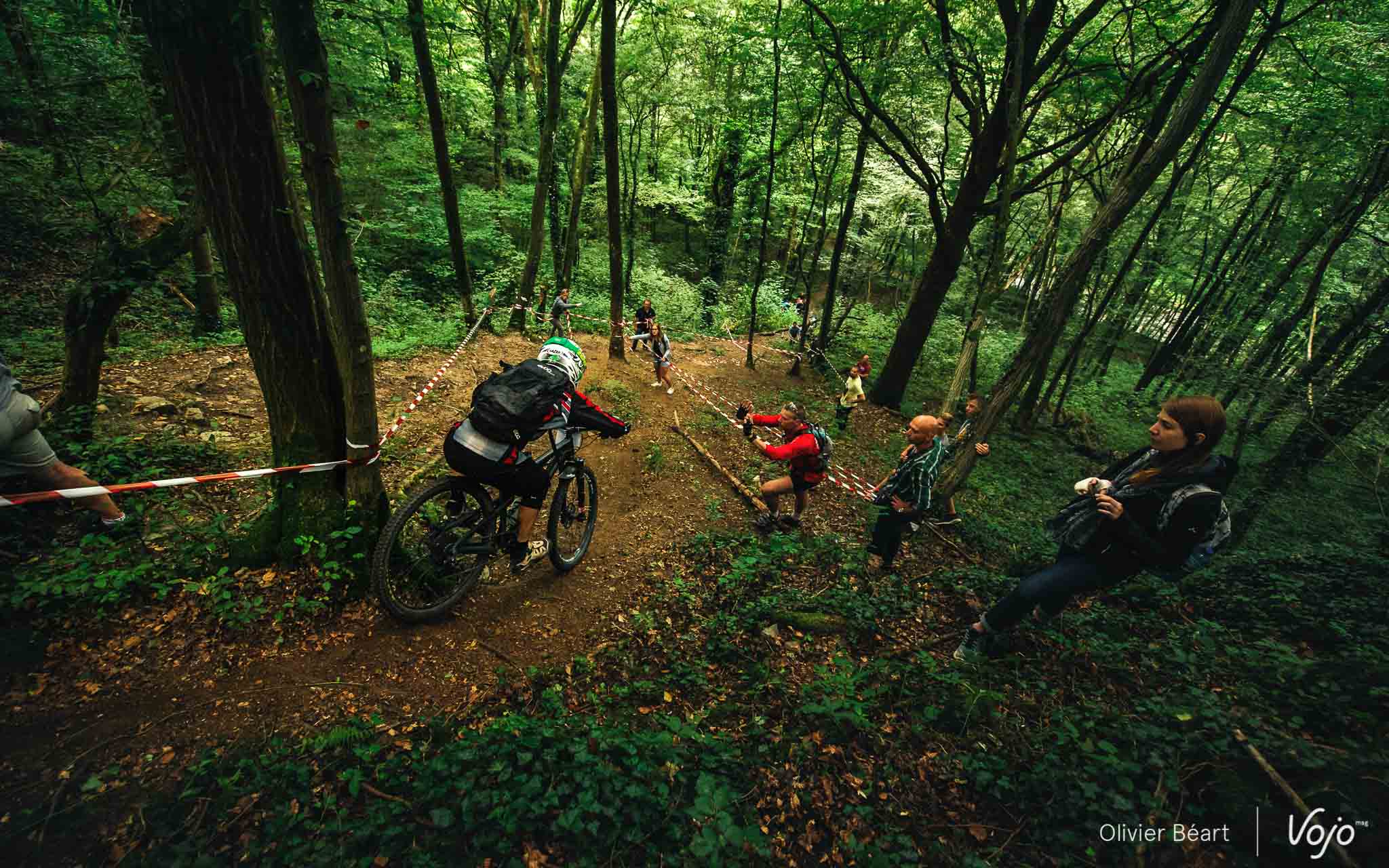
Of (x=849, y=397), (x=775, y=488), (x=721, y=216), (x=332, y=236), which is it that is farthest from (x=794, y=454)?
(x=721, y=216)

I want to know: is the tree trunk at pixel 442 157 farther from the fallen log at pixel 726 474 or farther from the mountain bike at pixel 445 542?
the mountain bike at pixel 445 542

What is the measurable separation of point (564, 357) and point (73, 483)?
12.5 ft

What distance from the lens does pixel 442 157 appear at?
1117 centimetres

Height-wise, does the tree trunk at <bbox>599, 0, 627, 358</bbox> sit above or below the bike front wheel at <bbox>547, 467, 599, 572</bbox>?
above

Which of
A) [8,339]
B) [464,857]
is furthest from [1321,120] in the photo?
[8,339]

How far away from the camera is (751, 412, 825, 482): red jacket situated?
6.24m

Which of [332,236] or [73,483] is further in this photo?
[73,483]

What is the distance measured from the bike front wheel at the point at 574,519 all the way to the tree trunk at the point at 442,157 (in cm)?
898

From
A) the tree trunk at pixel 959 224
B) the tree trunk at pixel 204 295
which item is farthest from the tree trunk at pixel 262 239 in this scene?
the tree trunk at pixel 959 224

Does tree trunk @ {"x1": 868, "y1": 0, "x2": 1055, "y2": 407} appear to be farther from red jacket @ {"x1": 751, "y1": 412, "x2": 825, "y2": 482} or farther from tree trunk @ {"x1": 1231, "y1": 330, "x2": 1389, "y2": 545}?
tree trunk @ {"x1": 1231, "y1": 330, "x2": 1389, "y2": 545}

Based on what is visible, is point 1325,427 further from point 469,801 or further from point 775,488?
point 469,801

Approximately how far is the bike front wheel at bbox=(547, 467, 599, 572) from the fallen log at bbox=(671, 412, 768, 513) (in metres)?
2.68

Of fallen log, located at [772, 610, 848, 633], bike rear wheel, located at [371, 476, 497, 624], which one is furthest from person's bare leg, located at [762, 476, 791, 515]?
bike rear wheel, located at [371, 476, 497, 624]

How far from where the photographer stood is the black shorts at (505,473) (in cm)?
399
